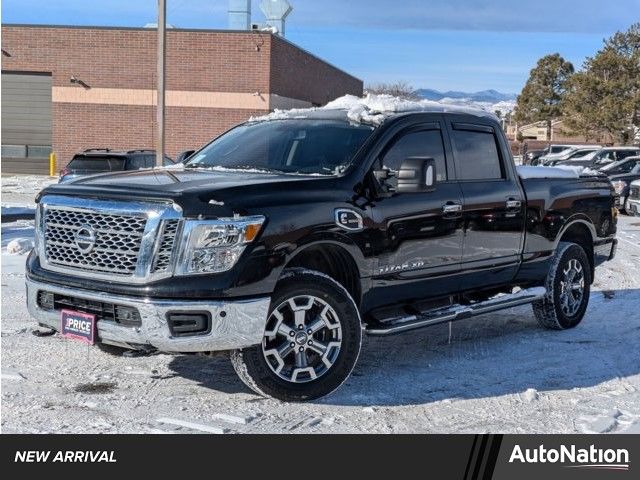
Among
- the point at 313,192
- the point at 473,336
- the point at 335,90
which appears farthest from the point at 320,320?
the point at 335,90

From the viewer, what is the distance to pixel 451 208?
21.9ft

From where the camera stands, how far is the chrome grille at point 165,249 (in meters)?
5.12

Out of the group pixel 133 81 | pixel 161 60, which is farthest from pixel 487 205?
pixel 133 81

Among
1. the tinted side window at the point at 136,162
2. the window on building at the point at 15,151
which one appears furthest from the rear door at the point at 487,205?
the window on building at the point at 15,151

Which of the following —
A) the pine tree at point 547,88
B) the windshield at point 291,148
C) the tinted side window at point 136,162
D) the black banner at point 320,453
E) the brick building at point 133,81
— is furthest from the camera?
the pine tree at point 547,88

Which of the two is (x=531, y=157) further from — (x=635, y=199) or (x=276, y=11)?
(x=635, y=199)

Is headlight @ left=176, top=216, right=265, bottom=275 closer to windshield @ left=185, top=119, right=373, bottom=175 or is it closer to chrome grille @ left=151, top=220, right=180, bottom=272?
chrome grille @ left=151, top=220, right=180, bottom=272

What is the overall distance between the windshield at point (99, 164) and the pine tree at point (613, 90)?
125 feet

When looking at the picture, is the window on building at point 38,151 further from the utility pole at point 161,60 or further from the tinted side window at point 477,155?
the tinted side window at point 477,155

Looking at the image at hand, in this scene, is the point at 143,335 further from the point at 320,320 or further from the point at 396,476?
the point at 396,476

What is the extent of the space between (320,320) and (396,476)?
142cm

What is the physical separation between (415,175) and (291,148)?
3.59 ft

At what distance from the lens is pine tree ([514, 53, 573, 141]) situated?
6775 centimetres

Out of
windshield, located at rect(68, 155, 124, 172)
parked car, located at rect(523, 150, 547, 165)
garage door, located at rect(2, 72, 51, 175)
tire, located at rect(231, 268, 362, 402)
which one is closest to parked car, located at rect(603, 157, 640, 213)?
windshield, located at rect(68, 155, 124, 172)
